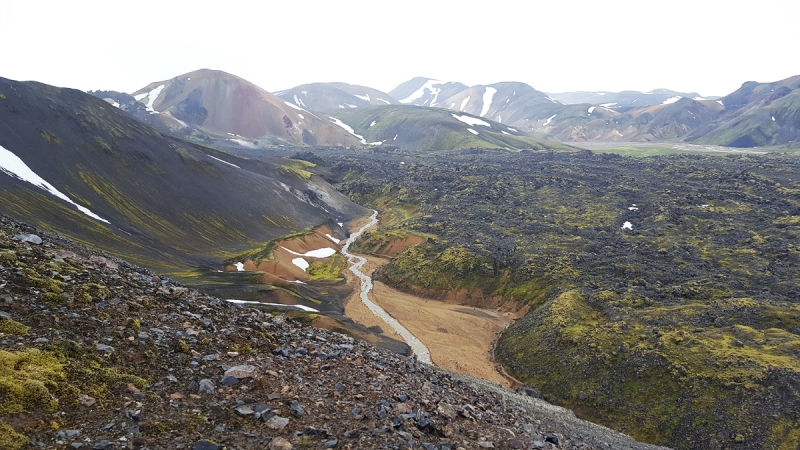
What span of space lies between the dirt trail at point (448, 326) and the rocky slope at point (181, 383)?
85.2 feet

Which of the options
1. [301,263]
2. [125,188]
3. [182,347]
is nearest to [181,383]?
[182,347]

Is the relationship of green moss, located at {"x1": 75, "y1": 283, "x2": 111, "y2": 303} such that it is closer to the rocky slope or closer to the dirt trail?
the rocky slope

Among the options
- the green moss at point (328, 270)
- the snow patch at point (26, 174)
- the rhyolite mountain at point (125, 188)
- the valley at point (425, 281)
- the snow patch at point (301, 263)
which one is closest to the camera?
the valley at point (425, 281)

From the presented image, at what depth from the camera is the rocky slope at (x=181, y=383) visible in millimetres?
10812

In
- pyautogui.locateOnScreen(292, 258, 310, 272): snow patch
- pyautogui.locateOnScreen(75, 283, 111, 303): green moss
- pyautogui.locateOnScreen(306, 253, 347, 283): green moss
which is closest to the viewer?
pyautogui.locateOnScreen(75, 283, 111, 303): green moss

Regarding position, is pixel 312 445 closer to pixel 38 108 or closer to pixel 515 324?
pixel 515 324

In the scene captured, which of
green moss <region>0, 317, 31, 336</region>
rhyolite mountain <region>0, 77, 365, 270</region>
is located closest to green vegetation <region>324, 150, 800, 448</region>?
rhyolite mountain <region>0, 77, 365, 270</region>

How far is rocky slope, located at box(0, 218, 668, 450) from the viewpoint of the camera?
10812mm

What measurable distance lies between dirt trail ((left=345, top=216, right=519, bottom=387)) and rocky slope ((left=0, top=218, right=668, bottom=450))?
25961 mm

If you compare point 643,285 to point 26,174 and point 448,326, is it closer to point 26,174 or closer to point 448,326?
point 448,326

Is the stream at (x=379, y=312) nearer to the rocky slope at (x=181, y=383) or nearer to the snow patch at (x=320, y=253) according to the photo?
the snow patch at (x=320, y=253)

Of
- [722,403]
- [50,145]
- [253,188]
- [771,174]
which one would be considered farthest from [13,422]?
[771,174]

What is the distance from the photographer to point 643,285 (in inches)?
2334

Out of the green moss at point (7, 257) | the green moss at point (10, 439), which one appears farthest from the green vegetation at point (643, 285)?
the green moss at point (7, 257)
